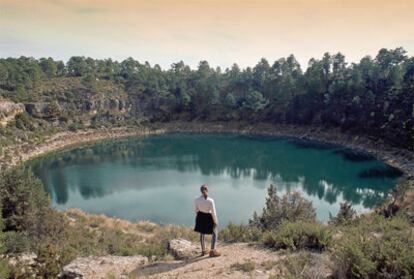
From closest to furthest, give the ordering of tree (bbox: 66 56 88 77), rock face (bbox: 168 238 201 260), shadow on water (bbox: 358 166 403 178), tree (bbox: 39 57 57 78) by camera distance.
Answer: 1. rock face (bbox: 168 238 201 260)
2. shadow on water (bbox: 358 166 403 178)
3. tree (bbox: 39 57 57 78)
4. tree (bbox: 66 56 88 77)

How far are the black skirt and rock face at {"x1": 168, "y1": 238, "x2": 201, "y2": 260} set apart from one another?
0.88 metres

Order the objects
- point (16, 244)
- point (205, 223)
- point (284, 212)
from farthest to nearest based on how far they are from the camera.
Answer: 1. point (284, 212)
2. point (16, 244)
3. point (205, 223)

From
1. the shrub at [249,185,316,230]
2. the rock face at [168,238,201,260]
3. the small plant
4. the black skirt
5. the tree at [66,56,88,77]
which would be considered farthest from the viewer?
the tree at [66,56,88,77]

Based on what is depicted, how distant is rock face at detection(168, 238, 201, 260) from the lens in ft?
30.8

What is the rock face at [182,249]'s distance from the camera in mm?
9390

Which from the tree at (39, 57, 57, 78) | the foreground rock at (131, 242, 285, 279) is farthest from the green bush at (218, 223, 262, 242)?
the tree at (39, 57, 57, 78)

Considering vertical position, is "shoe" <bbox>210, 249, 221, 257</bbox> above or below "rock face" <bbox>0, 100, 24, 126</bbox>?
below

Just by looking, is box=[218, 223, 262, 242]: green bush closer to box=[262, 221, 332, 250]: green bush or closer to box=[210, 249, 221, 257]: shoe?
box=[262, 221, 332, 250]: green bush

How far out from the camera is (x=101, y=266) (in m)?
9.23

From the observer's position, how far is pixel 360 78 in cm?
5316

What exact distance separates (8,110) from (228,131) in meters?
33.4

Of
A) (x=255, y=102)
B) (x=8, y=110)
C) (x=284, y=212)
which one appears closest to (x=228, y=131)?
(x=255, y=102)

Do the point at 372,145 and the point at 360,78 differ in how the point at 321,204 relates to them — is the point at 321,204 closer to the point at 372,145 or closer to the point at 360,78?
the point at 372,145

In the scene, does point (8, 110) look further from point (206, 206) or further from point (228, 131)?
point (206, 206)
